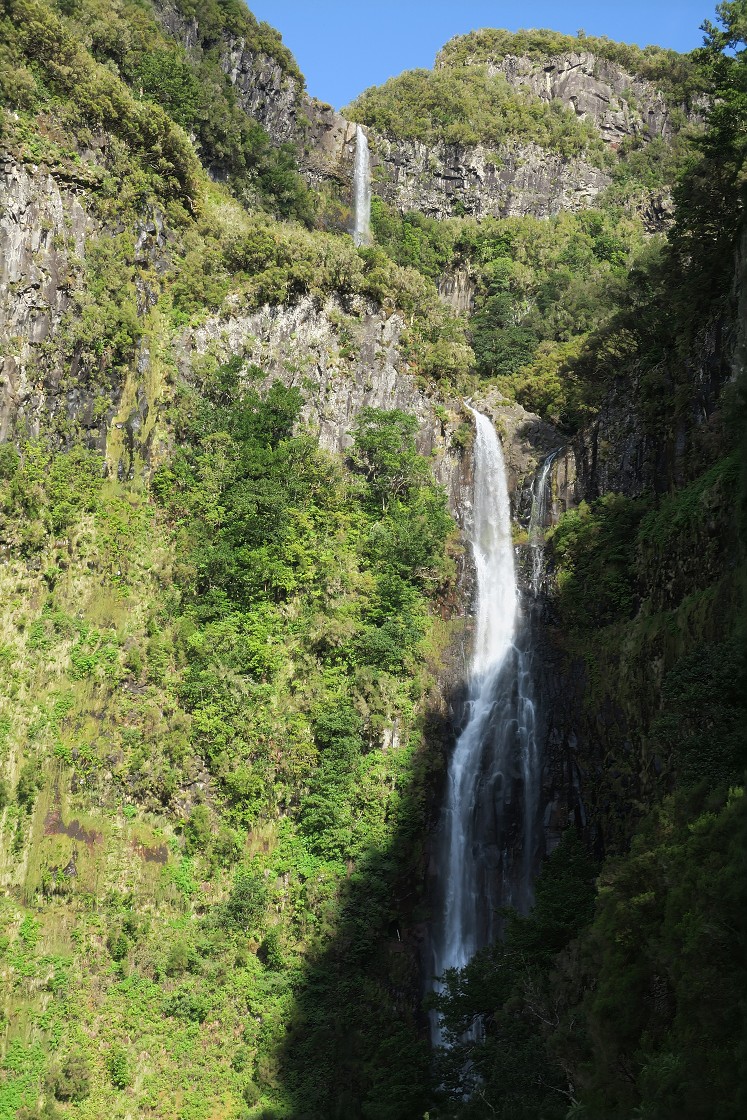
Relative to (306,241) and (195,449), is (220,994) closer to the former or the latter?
(195,449)

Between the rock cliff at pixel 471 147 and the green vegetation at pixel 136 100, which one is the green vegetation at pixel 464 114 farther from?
the green vegetation at pixel 136 100

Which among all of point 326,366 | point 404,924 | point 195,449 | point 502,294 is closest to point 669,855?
point 404,924

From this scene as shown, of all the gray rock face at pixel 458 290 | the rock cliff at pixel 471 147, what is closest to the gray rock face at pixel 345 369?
the gray rock face at pixel 458 290

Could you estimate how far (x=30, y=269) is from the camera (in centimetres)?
2880

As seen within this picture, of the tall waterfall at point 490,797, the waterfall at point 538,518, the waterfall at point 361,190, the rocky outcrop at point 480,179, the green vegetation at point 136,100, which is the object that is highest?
the rocky outcrop at point 480,179

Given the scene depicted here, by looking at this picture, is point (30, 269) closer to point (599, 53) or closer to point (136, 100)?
point (136, 100)

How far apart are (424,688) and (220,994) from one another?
10.5 meters

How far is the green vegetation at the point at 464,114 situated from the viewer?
200 ft

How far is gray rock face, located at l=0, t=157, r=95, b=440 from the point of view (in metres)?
27.6

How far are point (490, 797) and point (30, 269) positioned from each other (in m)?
21.3

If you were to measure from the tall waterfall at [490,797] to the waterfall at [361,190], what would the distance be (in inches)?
1111

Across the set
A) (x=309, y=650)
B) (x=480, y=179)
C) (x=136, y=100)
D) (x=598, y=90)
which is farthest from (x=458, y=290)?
(x=309, y=650)

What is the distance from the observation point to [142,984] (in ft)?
74.4

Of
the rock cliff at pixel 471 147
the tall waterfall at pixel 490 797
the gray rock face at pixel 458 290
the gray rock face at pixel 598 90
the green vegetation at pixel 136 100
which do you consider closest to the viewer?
the tall waterfall at pixel 490 797
